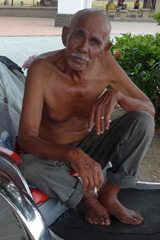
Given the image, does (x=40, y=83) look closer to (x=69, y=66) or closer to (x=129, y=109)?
(x=69, y=66)

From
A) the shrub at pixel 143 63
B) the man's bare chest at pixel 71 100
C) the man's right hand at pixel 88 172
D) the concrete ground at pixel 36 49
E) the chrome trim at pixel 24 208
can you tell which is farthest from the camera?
the shrub at pixel 143 63

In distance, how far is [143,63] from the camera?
4.72 m

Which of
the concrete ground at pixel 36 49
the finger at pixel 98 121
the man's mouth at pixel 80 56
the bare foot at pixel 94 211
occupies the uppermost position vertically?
the man's mouth at pixel 80 56

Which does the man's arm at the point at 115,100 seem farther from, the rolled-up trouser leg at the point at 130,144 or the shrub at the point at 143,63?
the shrub at the point at 143,63

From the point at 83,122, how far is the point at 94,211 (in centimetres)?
49

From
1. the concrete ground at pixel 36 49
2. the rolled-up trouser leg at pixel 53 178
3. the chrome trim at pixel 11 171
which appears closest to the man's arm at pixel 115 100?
the rolled-up trouser leg at pixel 53 178

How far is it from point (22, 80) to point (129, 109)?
4.52 feet

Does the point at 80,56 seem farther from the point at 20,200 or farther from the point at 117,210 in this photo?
the point at 117,210

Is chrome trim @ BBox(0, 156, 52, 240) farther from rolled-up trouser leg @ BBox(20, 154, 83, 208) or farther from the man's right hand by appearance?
rolled-up trouser leg @ BBox(20, 154, 83, 208)

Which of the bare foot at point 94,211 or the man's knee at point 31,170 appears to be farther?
the bare foot at point 94,211

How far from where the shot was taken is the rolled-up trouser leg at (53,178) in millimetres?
2209

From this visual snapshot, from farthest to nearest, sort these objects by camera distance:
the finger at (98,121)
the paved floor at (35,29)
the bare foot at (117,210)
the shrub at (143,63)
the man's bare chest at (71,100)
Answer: the paved floor at (35,29) → the shrub at (143,63) → the bare foot at (117,210) → the man's bare chest at (71,100) → the finger at (98,121)

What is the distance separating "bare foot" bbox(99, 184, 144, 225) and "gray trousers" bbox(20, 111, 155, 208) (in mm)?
117

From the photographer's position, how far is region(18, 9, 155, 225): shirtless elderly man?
2.09 meters
